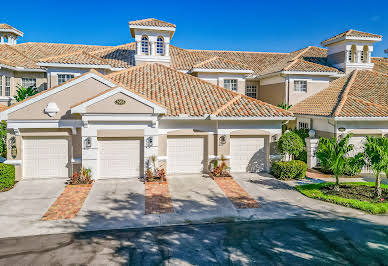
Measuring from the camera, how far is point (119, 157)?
1557cm

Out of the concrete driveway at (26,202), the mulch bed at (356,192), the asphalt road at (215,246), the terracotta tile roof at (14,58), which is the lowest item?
the asphalt road at (215,246)

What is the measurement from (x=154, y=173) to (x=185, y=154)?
2245 millimetres

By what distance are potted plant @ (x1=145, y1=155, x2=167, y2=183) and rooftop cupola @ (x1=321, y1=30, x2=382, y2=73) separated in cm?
1950

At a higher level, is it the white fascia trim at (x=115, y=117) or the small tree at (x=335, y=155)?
the white fascia trim at (x=115, y=117)

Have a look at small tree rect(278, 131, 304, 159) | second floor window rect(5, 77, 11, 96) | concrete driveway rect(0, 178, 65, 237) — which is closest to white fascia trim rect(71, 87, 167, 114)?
concrete driveway rect(0, 178, 65, 237)

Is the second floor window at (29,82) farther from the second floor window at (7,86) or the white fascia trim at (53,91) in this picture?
the white fascia trim at (53,91)

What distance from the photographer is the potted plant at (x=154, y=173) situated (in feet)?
49.8

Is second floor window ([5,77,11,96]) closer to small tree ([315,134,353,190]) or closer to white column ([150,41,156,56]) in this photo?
white column ([150,41,156,56])

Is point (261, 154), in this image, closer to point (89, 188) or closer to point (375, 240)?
point (375, 240)

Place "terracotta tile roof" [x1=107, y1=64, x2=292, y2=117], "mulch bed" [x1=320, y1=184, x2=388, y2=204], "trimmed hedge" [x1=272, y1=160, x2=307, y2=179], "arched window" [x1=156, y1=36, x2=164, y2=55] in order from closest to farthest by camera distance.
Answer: "mulch bed" [x1=320, y1=184, x2=388, y2=204] → "trimmed hedge" [x1=272, y1=160, x2=307, y2=179] → "terracotta tile roof" [x1=107, y1=64, x2=292, y2=117] → "arched window" [x1=156, y1=36, x2=164, y2=55]

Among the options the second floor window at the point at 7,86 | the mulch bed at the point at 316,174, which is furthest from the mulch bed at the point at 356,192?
the second floor window at the point at 7,86

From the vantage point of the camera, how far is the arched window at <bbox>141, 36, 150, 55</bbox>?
2290 centimetres

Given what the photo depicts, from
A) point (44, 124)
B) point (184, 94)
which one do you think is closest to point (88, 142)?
point (44, 124)

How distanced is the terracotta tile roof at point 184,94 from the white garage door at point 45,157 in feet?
15.6
